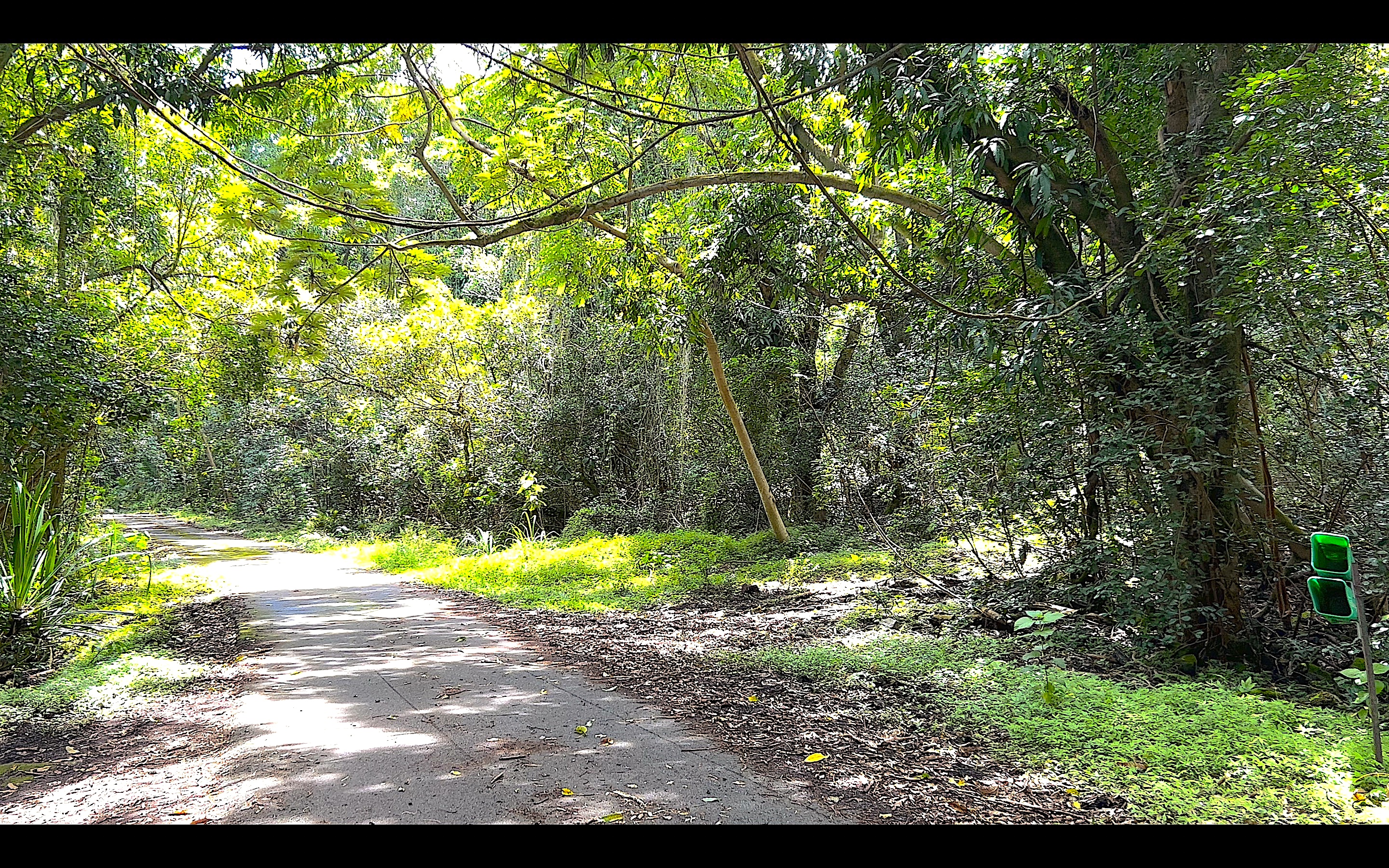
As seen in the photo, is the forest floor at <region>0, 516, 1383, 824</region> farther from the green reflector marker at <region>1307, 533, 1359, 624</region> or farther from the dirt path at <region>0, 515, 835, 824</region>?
the green reflector marker at <region>1307, 533, 1359, 624</region>

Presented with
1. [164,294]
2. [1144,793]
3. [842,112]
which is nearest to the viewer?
[1144,793]

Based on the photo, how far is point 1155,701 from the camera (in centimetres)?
417

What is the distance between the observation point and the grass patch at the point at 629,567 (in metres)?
9.45

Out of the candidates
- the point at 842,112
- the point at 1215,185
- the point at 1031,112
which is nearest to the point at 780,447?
the point at 842,112

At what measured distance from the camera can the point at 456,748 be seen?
403 cm

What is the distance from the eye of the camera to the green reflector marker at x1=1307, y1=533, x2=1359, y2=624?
3281 millimetres

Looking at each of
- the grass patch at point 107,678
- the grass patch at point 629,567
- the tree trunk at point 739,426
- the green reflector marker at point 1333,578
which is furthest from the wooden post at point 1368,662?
the tree trunk at point 739,426

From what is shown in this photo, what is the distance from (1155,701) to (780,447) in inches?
330

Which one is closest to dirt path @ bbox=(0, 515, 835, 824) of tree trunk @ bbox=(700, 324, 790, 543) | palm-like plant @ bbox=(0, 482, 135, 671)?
palm-like plant @ bbox=(0, 482, 135, 671)

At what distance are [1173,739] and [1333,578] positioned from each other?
1009 millimetres

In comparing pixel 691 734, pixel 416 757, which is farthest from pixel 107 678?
pixel 691 734

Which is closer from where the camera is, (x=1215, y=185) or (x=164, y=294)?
(x=1215, y=185)
